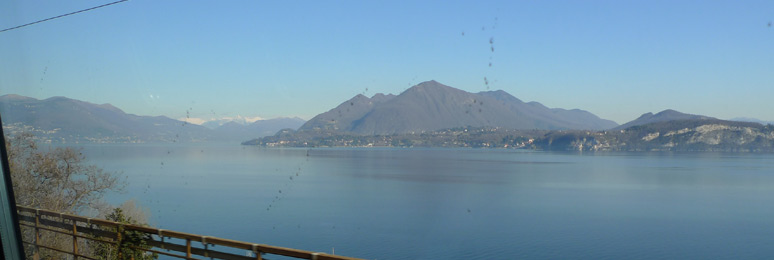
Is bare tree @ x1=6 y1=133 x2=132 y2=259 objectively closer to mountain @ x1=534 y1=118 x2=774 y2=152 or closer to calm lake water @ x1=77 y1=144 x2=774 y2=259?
calm lake water @ x1=77 y1=144 x2=774 y2=259

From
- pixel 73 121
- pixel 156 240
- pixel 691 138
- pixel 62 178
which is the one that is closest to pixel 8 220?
pixel 156 240

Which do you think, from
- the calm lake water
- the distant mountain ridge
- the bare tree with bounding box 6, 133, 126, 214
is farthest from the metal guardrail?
the calm lake water

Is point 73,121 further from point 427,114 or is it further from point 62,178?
point 427,114

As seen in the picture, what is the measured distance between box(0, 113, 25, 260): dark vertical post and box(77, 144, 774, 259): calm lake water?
15426mm

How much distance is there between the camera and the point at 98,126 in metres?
16.4

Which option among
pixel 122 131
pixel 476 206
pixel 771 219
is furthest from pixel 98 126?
pixel 771 219

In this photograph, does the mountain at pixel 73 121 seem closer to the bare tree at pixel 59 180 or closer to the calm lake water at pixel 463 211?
the bare tree at pixel 59 180

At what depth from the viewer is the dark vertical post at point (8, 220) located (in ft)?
11.7

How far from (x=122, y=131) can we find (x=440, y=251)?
12.2 m

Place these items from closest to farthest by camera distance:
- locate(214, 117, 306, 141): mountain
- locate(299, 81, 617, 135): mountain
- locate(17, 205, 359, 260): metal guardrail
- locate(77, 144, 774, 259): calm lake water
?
locate(17, 205, 359, 260): metal guardrail → locate(77, 144, 774, 259): calm lake water → locate(214, 117, 306, 141): mountain → locate(299, 81, 617, 135): mountain

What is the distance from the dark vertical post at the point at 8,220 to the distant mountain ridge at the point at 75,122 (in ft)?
1.31

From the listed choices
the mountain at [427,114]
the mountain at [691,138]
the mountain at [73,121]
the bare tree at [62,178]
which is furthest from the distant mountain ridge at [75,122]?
the mountain at [427,114]

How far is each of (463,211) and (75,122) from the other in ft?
72.9

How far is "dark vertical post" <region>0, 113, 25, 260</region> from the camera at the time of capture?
3568 mm
